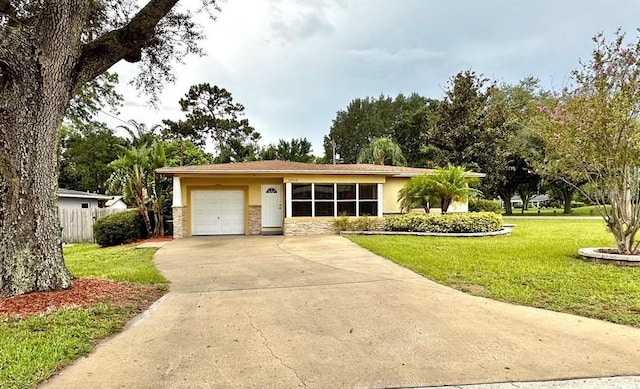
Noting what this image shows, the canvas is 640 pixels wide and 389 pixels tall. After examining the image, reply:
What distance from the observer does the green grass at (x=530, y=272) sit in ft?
17.3

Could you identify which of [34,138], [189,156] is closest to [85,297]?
[34,138]

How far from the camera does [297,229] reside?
48.5 ft

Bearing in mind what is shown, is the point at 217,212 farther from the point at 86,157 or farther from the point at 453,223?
the point at 86,157

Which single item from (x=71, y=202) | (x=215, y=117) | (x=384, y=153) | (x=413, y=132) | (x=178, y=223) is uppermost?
(x=215, y=117)

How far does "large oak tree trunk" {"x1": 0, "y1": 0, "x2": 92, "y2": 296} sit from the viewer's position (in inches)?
200

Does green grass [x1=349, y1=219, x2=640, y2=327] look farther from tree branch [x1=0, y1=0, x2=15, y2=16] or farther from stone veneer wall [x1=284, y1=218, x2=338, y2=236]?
tree branch [x1=0, y1=0, x2=15, y2=16]

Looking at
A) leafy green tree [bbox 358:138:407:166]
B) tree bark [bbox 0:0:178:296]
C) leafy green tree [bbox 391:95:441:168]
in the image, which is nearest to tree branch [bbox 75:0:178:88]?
tree bark [bbox 0:0:178:296]

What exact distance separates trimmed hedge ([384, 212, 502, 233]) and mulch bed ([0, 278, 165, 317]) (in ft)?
33.0

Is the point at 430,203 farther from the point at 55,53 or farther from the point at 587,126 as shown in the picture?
the point at 55,53

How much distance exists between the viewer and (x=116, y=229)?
44.6ft

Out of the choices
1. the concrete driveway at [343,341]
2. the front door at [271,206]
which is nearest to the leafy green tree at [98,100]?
the front door at [271,206]

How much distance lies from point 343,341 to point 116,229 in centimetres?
1226

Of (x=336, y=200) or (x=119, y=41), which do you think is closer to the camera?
(x=119, y=41)

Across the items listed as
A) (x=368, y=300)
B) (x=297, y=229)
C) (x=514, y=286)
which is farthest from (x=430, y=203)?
(x=368, y=300)
